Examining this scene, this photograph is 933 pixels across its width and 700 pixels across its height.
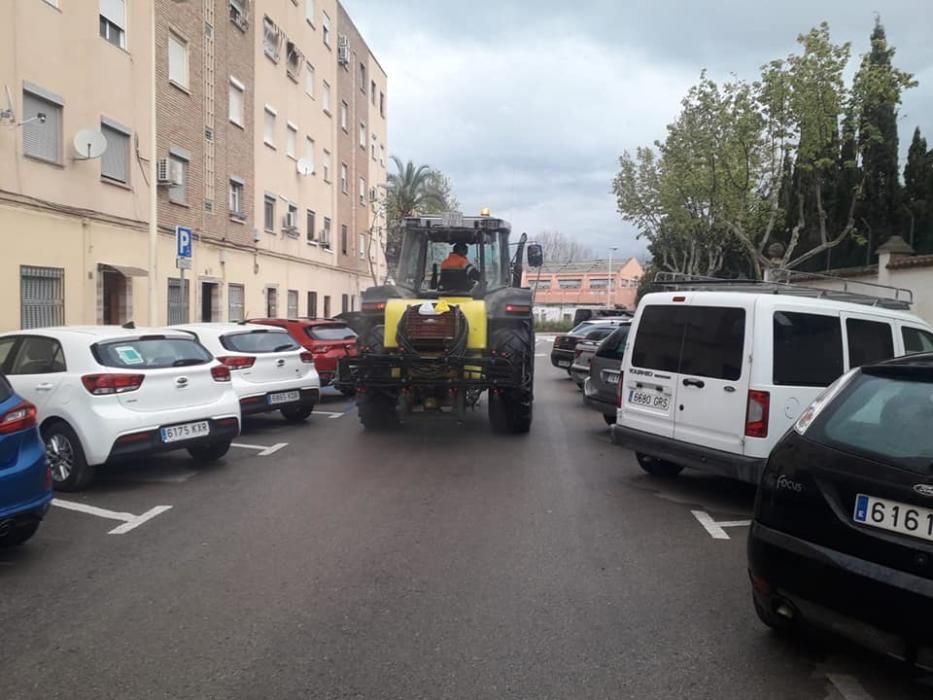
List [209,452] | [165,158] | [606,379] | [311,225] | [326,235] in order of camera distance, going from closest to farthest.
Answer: [209,452]
[606,379]
[165,158]
[311,225]
[326,235]

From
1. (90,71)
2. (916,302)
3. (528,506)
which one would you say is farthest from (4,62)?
(916,302)

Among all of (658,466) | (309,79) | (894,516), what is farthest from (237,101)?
(894,516)

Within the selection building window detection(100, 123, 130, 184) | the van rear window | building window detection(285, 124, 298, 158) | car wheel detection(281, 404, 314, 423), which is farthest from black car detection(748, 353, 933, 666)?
building window detection(285, 124, 298, 158)

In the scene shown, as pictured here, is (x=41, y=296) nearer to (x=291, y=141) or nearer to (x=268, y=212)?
(x=268, y=212)

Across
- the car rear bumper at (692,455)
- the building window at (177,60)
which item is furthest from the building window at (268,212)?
the car rear bumper at (692,455)

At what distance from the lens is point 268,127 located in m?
25.4

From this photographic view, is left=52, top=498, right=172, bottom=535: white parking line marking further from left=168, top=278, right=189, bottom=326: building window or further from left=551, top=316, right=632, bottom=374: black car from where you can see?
left=168, top=278, right=189, bottom=326: building window

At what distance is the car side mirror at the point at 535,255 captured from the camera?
10992mm

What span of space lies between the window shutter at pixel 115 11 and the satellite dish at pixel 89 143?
2863 millimetres

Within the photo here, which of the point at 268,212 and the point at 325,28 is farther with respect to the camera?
the point at 325,28

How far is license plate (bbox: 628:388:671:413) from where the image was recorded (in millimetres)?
7061

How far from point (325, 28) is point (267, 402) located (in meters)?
25.6

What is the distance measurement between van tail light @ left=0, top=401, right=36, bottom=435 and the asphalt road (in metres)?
0.91

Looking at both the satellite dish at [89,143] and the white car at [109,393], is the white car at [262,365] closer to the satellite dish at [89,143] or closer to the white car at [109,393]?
the white car at [109,393]
